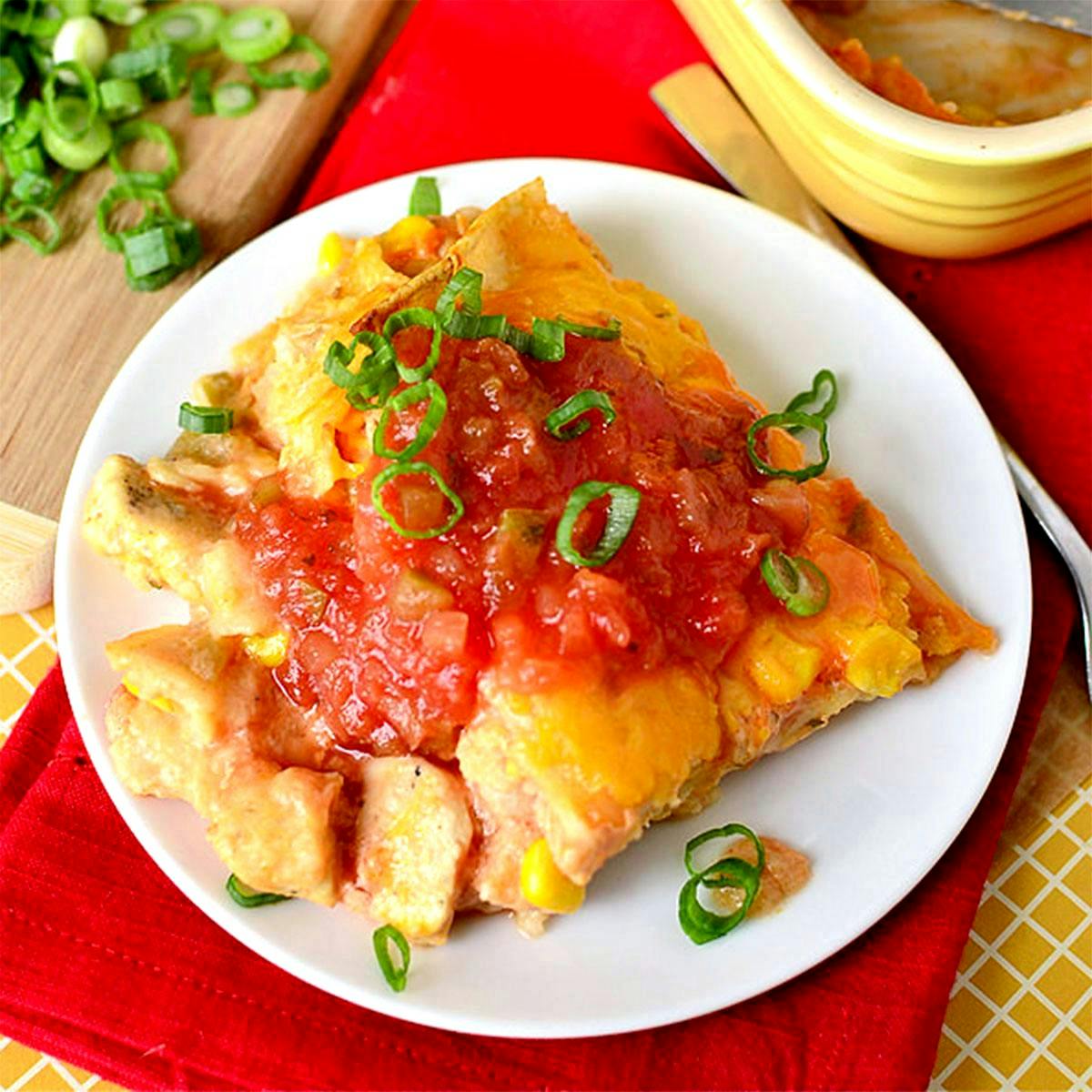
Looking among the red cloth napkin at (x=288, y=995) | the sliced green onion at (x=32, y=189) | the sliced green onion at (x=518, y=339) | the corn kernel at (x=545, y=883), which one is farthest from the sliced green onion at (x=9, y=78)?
the corn kernel at (x=545, y=883)

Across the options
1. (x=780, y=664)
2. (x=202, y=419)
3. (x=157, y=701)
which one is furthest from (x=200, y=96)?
(x=780, y=664)

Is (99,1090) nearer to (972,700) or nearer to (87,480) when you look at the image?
(87,480)

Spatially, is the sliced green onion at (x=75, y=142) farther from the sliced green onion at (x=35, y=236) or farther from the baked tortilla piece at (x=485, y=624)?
the baked tortilla piece at (x=485, y=624)

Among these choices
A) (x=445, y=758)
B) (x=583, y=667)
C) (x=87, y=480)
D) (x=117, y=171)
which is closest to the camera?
(x=583, y=667)

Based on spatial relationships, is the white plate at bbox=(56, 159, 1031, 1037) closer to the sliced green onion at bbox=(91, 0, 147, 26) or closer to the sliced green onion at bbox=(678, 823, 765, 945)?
the sliced green onion at bbox=(678, 823, 765, 945)

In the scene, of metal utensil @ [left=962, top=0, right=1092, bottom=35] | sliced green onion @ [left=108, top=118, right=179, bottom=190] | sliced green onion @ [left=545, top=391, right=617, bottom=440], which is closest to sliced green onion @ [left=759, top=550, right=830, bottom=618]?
sliced green onion @ [left=545, top=391, right=617, bottom=440]

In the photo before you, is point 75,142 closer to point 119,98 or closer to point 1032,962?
point 119,98

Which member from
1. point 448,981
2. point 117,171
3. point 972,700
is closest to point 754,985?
point 448,981
